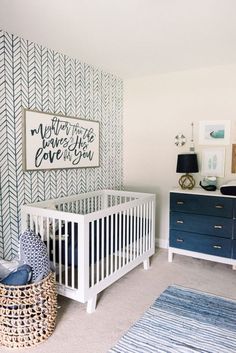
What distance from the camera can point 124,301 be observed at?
8.02 ft

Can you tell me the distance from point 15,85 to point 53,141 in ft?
2.12

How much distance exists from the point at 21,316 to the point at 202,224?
2.06m

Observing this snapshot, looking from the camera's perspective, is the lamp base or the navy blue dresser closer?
the navy blue dresser

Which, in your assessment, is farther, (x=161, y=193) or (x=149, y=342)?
(x=161, y=193)

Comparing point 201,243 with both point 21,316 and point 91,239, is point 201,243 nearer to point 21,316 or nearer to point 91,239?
point 91,239

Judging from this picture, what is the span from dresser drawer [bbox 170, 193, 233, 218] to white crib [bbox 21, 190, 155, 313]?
1.03 ft

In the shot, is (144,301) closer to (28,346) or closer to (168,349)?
(168,349)

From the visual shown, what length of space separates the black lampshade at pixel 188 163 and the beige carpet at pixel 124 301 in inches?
42.9

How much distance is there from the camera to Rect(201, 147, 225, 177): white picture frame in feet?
11.2

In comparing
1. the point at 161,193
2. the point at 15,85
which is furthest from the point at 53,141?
the point at 161,193

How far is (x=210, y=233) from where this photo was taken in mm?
3086

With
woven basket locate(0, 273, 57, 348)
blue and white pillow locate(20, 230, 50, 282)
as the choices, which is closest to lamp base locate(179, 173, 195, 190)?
blue and white pillow locate(20, 230, 50, 282)

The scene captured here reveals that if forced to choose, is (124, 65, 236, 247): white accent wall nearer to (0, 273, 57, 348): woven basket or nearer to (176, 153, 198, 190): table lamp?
(176, 153, 198, 190): table lamp

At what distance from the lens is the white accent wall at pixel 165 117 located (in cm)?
336
